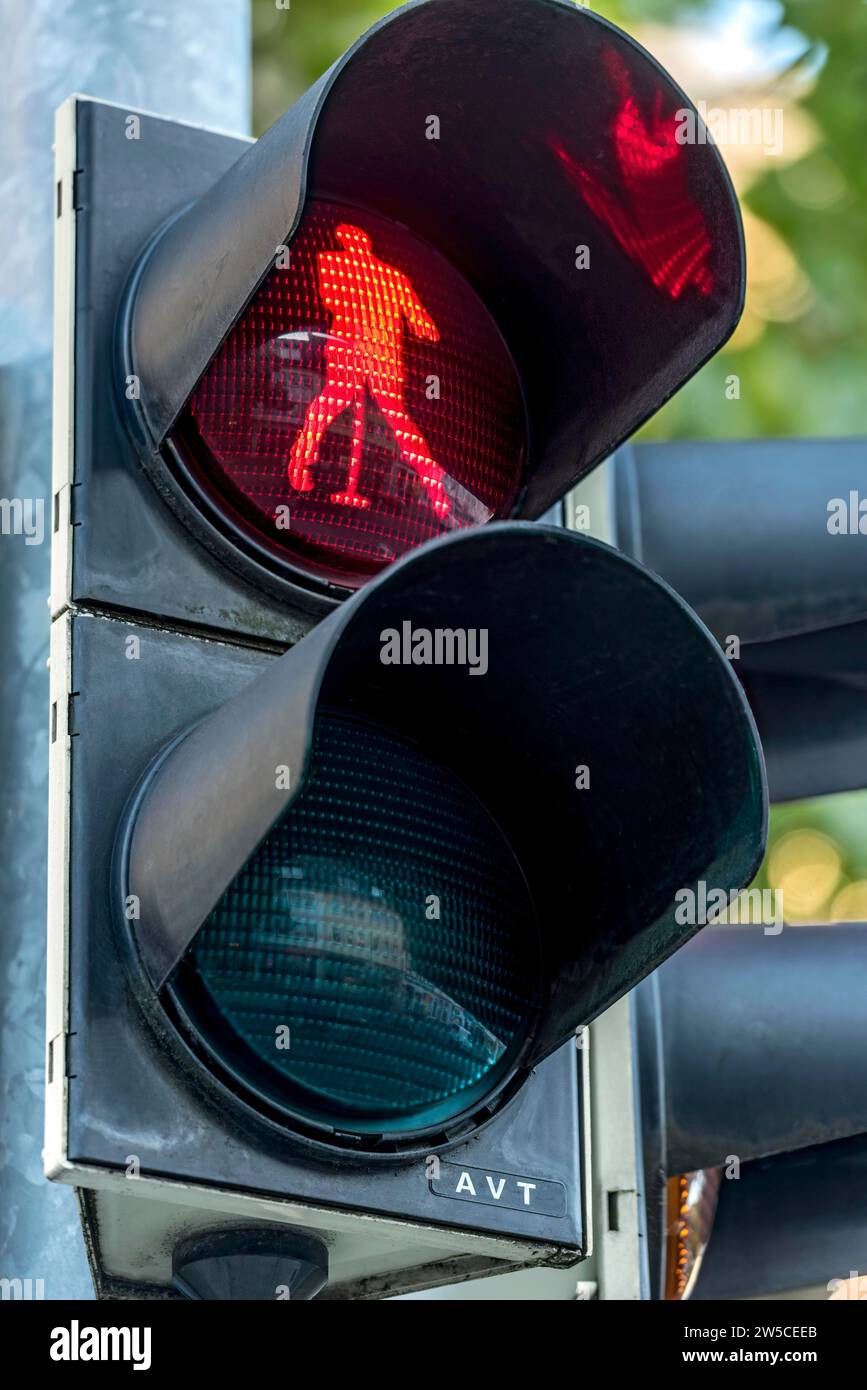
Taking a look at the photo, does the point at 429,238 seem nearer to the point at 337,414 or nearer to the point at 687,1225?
the point at 337,414

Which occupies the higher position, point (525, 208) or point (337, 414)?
point (525, 208)

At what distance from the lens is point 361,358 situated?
231cm

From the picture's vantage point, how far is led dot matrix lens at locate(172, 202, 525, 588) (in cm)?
229

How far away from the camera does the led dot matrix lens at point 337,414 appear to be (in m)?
2.29

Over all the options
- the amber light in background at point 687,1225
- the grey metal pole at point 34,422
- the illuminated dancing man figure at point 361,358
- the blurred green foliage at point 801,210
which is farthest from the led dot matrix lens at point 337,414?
the blurred green foliage at point 801,210

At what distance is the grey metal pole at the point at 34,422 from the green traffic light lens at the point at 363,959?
0.40 meters

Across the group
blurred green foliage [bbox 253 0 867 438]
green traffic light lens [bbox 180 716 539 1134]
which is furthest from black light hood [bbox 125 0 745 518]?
blurred green foliage [bbox 253 0 867 438]

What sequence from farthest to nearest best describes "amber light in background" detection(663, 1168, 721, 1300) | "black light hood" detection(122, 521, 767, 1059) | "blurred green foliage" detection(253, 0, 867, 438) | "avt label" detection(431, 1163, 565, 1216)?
1. "blurred green foliage" detection(253, 0, 867, 438)
2. "amber light in background" detection(663, 1168, 721, 1300)
3. "avt label" detection(431, 1163, 565, 1216)
4. "black light hood" detection(122, 521, 767, 1059)

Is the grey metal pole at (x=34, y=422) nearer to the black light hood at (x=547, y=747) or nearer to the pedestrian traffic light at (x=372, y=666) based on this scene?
the pedestrian traffic light at (x=372, y=666)

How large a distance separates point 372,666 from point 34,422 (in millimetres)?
572

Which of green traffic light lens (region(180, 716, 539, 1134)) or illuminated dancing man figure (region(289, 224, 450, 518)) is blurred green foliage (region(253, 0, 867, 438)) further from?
green traffic light lens (region(180, 716, 539, 1134))

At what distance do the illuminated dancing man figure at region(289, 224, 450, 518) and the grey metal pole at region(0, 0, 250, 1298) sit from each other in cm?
39

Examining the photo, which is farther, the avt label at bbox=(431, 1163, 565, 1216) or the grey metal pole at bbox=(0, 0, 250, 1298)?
the grey metal pole at bbox=(0, 0, 250, 1298)

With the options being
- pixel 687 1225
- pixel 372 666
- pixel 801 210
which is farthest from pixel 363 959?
pixel 801 210
